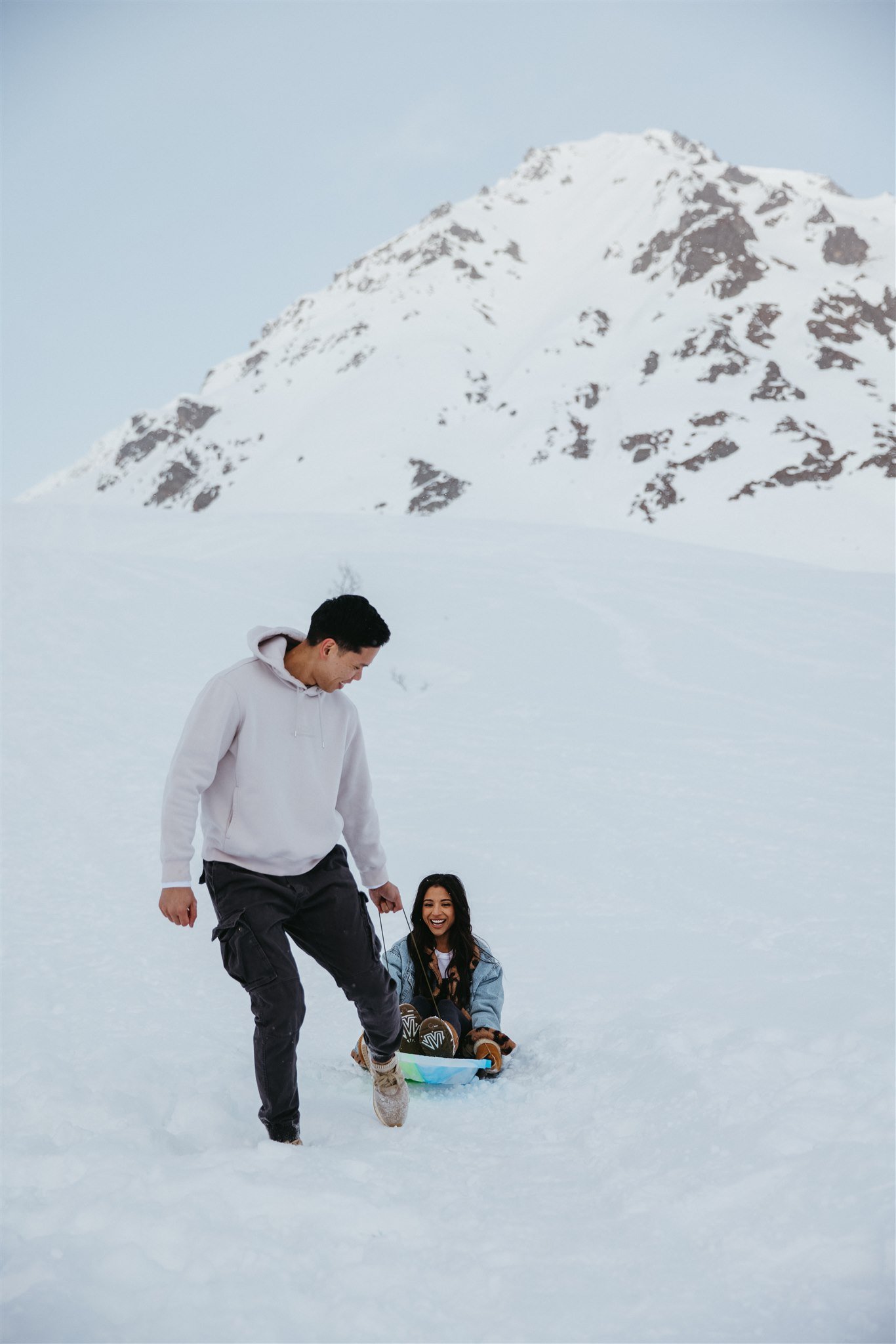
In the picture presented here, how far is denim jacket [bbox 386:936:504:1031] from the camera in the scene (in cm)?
339

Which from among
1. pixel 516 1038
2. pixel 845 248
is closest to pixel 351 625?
pixel 516 1038

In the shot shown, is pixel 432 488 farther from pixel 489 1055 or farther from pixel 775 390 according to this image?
pixel 489 1055

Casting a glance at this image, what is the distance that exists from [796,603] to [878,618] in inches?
→ 48.1

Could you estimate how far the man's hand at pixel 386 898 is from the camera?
2.99m

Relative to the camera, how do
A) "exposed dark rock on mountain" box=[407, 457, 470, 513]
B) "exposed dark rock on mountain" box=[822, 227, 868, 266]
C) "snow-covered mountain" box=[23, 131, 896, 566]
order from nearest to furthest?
1. "snow-covered mountain" box=[23, 131, 896, 566]
2. "exposed dark rock on mountain" box=[407, 457, 470, 513]
3. "exposed dark rock on mountain" box=[822, 227, 868, 266]

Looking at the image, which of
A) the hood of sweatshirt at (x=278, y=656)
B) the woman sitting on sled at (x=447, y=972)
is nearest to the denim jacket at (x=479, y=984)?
the woman sitting on sled at (x=447, y=972)

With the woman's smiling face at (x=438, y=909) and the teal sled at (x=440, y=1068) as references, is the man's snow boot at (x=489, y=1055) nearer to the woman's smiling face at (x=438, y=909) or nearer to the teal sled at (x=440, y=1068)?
the teal sled at (x=440, y=1068)

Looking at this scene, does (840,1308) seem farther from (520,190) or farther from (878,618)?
(520,190)

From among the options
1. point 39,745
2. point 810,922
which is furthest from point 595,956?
point 39,745

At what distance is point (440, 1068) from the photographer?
313 cm

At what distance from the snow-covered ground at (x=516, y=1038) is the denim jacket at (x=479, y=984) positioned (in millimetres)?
202

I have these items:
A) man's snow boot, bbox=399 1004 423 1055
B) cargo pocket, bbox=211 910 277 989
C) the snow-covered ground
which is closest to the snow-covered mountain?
the snow-covered ground

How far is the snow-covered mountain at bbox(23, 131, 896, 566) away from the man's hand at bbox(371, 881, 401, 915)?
42354 millimetres

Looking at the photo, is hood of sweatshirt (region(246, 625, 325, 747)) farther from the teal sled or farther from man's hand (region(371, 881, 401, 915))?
the teal sled
